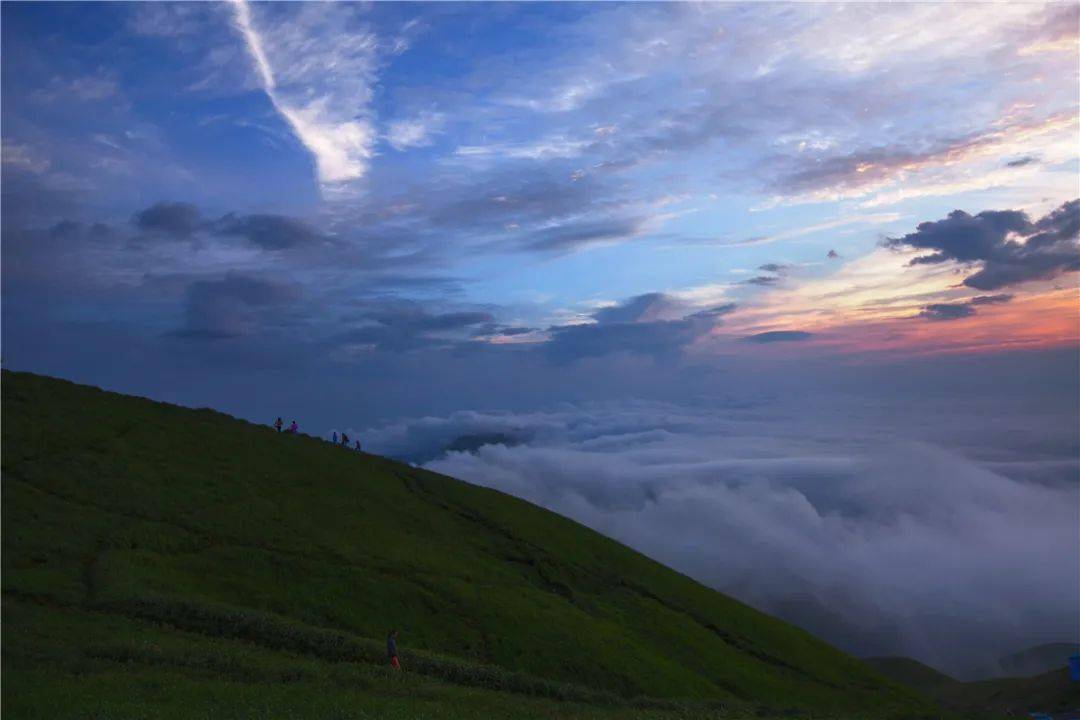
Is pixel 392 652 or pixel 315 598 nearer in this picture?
pixel 392 652

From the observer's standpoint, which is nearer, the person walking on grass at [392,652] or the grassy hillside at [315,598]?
the grassy hillside at [315,598]

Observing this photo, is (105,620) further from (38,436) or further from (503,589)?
(38,436)

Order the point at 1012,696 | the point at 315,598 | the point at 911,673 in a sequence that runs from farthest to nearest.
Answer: the point at 911,673, the point at 1012,696, the point at 315,598

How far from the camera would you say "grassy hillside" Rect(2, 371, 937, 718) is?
102 feet

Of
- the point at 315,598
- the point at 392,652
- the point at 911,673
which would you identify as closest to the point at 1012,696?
the point at 392,652

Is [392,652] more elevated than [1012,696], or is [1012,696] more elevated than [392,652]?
[392,652]

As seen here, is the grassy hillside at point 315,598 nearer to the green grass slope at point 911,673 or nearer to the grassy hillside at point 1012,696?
the grassy hillside at point 1012,696

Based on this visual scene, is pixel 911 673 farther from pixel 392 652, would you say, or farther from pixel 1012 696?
pixel 392 652

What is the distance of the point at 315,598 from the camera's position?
4444 centimetres

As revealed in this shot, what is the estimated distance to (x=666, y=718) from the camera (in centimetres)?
3288

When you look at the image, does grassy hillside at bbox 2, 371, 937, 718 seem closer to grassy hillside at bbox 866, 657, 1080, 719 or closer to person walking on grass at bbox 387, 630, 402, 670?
person walking on grass at bbox 387, 630, 402, 670

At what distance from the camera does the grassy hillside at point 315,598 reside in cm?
3112

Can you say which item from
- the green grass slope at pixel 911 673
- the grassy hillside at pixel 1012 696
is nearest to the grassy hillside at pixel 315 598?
the grassy hillside at pixel 1012 696

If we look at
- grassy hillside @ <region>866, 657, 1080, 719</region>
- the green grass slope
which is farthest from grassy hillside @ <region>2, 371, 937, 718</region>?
the green grass slope
